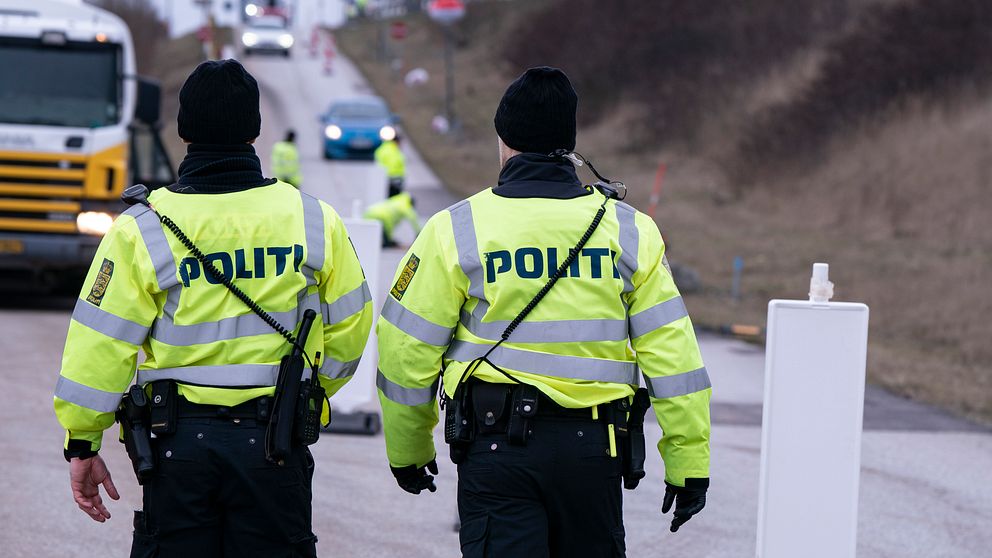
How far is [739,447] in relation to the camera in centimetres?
904

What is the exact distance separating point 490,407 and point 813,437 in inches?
53.9

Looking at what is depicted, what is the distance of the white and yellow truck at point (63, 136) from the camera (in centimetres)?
1395

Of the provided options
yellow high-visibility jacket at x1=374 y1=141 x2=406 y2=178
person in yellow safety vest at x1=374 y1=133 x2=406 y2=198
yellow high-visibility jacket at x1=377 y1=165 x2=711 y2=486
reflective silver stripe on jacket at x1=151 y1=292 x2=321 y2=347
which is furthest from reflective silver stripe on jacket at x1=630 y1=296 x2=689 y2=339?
yellow high-visibility jacket at x1=374 y1=141 x2=406 y2=178

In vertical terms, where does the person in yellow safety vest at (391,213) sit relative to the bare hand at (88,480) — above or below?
below

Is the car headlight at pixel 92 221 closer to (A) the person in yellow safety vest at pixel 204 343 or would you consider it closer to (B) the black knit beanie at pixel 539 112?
(A) the person in yellow safety vest at pixel 204 343

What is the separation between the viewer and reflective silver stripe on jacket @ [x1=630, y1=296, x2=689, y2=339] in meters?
4.04

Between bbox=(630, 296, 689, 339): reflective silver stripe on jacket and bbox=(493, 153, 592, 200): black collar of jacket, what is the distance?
400mm

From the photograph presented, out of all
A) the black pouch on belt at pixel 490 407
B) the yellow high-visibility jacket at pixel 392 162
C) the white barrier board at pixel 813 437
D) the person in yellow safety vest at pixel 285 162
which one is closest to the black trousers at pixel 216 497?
the black pouch on belt at pixel 490 407

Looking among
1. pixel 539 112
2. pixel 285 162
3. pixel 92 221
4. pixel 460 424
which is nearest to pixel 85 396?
pixel 460 424

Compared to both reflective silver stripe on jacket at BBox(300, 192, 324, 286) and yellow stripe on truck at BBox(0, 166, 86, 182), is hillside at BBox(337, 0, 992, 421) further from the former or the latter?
reflective silver stripe on jacket at BBox(300, 192, 324, 286)

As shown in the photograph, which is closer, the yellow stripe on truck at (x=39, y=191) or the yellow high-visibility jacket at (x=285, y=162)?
the yellow stripe on truck at (x=39, y=191)

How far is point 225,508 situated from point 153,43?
190ft

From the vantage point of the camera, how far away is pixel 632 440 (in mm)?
4035

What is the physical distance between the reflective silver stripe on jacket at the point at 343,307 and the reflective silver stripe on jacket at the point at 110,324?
1.93 ft
